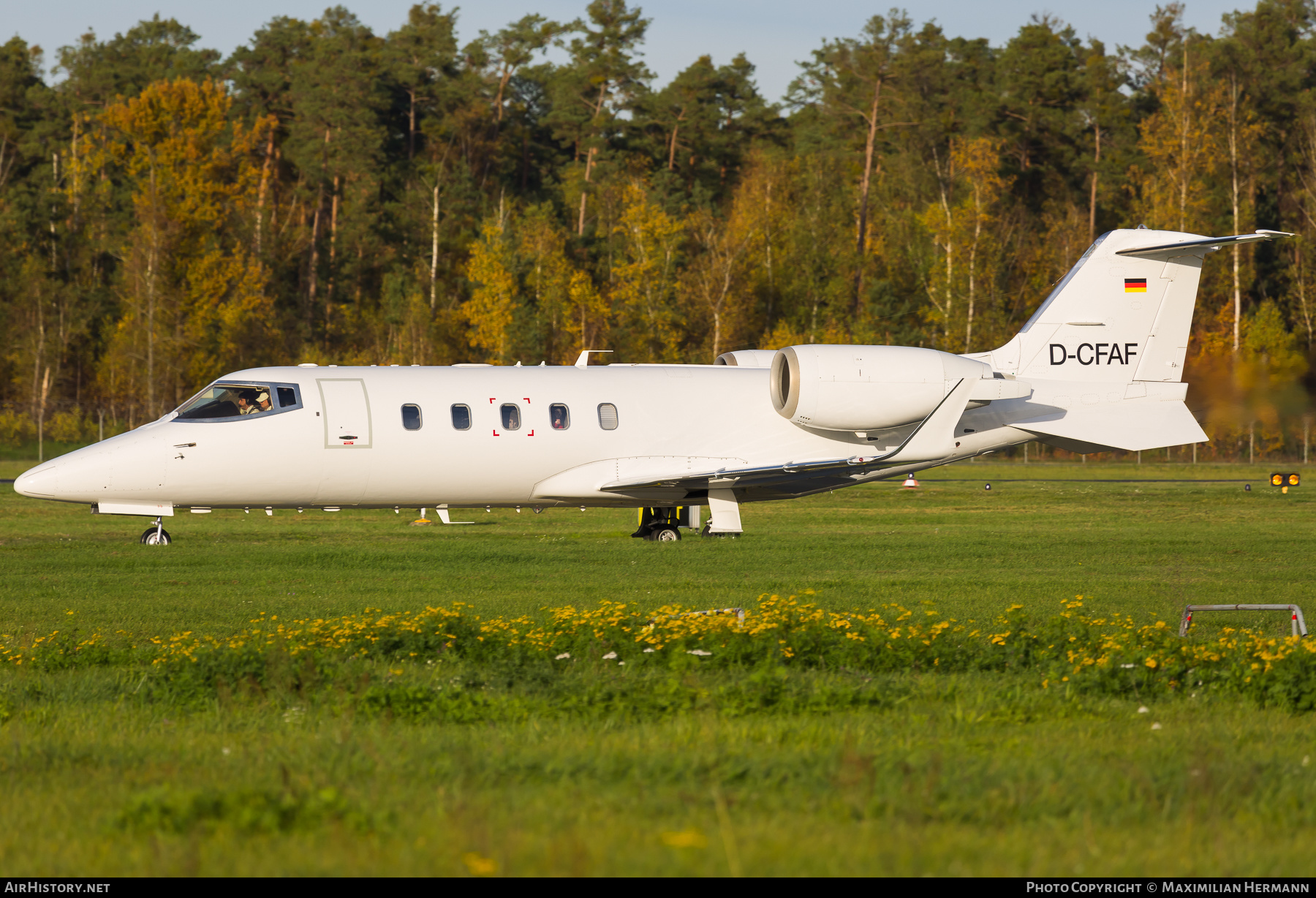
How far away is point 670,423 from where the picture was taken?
79.1ft

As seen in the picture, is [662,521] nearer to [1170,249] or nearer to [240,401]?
[240,401]

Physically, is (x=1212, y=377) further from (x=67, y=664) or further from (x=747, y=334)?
(x=747, y=334)

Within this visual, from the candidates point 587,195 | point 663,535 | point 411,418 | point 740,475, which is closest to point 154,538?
point 411,418

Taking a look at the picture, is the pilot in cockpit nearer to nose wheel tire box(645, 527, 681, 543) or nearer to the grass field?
the grass field

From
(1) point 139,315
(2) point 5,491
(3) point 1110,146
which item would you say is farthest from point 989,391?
(3) point 1110,146

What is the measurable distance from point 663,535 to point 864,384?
465cm

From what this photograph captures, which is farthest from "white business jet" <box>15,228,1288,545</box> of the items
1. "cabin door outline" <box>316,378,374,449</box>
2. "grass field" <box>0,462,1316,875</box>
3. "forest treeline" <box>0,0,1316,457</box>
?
"forest treeline" <box>0,0,1316,457</box>

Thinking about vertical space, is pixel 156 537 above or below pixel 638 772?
above

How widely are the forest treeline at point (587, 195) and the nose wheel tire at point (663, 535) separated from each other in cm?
4257

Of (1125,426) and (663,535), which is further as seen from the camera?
(1125,426)

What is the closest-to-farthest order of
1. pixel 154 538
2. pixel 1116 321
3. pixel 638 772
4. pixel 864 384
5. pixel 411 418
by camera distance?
pixel 638 772 → pixel 411 418 → pixel 154 538 → pixel 864 384 → pixel 1116 321

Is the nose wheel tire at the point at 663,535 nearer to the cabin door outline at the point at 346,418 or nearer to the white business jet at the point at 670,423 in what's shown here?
the white business jet at the point at 670,423

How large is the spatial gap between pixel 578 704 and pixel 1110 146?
7832 cm

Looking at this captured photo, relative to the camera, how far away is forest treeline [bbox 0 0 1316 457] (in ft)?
225
